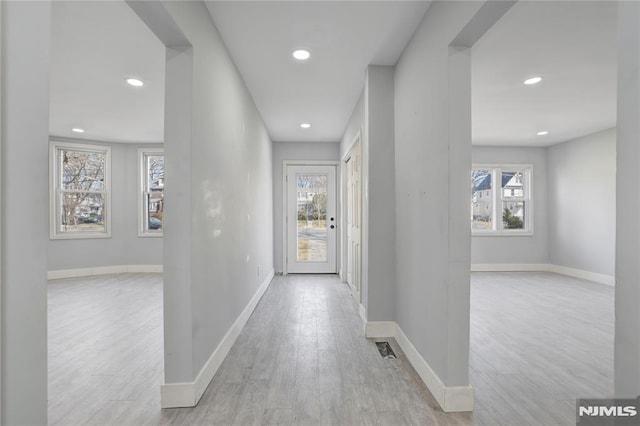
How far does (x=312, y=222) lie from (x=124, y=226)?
3646mm

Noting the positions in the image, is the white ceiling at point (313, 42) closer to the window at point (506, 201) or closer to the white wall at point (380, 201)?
the white wall at point (380, 201)

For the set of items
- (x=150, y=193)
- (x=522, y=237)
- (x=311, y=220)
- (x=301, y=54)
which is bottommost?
(x=522, y=237)

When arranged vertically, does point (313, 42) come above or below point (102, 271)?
above

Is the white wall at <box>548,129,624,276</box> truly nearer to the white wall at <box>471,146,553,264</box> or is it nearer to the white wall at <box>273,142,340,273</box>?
the white wall at <box>471,146,553,264</box>

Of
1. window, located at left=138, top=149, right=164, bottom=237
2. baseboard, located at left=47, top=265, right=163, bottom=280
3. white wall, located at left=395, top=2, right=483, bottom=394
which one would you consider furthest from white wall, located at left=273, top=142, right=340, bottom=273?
white wall, located at left=395, top=2, right=483, bottom=394

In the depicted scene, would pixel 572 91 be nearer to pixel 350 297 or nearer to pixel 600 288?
pixel 600 288

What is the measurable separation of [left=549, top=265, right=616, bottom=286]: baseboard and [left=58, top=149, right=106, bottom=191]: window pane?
8.86 meters

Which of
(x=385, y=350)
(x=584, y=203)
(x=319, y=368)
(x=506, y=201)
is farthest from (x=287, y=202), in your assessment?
(x=584, y=203)

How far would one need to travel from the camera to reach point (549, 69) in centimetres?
323

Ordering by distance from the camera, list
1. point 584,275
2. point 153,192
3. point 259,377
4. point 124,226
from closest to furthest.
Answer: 1. point 259,377
2. point 584,275
3. point 124,226
4. point 153,192

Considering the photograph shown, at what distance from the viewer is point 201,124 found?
2.15 metres

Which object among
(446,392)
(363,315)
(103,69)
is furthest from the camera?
(363,315)

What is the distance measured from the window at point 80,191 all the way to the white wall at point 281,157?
3152mm

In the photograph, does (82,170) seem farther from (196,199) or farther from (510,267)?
(510,267)
